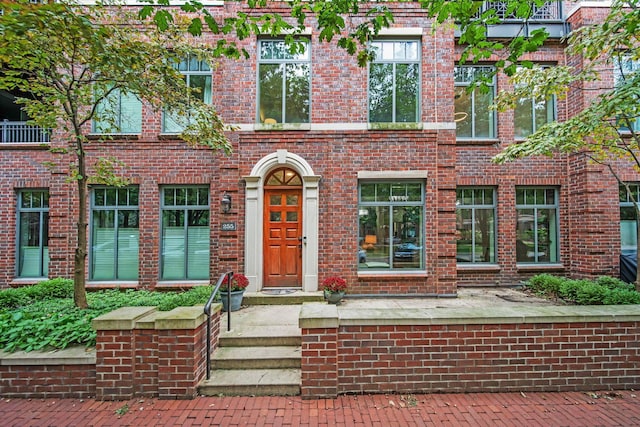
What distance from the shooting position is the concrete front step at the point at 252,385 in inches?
138

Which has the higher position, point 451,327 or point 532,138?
point 532,138

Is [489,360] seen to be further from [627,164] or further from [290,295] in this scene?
[627,164]

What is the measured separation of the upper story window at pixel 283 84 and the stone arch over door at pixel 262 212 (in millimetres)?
1075

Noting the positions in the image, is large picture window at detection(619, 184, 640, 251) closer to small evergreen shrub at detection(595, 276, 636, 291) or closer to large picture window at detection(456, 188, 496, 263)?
small evergreen shrub at detection(595, 276, 636, 291)

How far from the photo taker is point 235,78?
7.11 meters

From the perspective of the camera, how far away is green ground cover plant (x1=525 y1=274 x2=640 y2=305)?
558cm

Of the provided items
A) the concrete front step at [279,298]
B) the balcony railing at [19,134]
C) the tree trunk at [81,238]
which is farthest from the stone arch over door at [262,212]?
the balcony railing at [19,134]

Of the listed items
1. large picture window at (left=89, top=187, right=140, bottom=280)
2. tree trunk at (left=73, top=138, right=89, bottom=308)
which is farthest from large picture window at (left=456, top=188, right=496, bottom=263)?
large picture window at (left=89, top=187, right=140, bottom=280)

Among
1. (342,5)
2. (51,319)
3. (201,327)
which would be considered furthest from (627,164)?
(51,319)

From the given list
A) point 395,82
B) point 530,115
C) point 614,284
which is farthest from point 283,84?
point 614,284

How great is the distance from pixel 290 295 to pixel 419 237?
3.37 meters

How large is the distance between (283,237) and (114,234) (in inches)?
173

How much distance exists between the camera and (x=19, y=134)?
26.1 feet

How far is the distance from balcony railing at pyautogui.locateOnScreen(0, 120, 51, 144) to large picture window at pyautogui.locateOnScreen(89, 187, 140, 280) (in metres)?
2.41
